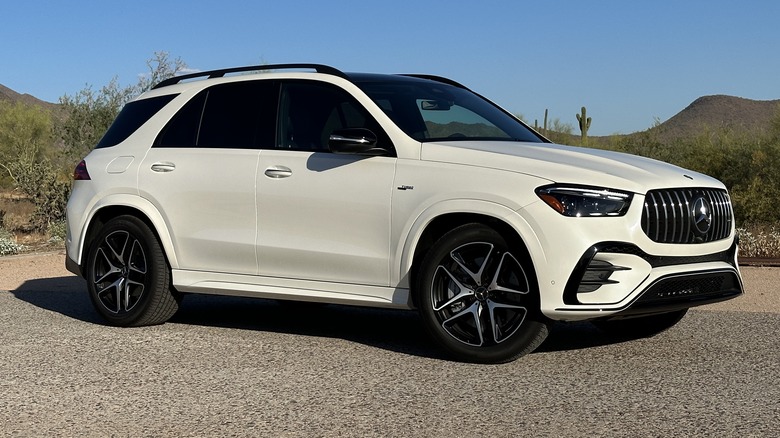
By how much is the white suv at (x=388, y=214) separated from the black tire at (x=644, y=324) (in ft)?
0.04

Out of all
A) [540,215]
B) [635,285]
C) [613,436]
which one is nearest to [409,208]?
[540,215]

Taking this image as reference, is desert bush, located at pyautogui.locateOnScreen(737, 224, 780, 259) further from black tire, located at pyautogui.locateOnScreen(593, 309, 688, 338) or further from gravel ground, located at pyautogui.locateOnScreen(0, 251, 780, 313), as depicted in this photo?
black tire, located at pyautogui.locateOnScreen(593, 309, 688, 338)

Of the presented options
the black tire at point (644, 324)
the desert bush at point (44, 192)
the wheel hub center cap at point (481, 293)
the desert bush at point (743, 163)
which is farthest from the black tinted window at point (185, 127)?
the desert bush at point (743, 163)

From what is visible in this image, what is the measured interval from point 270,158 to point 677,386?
3.33 meters

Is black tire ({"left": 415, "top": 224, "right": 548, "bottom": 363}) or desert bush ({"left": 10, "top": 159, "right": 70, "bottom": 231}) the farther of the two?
desert bush ({"left": 10, "top": 159, "right": 70, "bottom": 231})

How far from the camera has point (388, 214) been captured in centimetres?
743

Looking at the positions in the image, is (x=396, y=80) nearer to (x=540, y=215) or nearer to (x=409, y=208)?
(x=409, y=208)

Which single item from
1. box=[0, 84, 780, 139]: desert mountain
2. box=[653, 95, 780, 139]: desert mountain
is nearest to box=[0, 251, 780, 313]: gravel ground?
box=[0, 84, 780, 139]: desert mountain

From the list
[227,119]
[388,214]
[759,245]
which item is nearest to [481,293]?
[388,214]

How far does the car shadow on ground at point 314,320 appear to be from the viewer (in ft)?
26.5

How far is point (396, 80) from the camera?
27.5 ft

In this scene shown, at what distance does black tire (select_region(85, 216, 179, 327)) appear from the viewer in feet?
28.4

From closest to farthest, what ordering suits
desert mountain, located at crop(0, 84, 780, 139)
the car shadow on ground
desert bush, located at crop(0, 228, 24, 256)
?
the car shadow on ground → desert bush, located at crop(0, 228, 24, 256) → desert mountain, located at crop(0, 84, 780, 139)

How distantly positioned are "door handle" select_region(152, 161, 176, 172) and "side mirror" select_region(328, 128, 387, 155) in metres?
1.73
